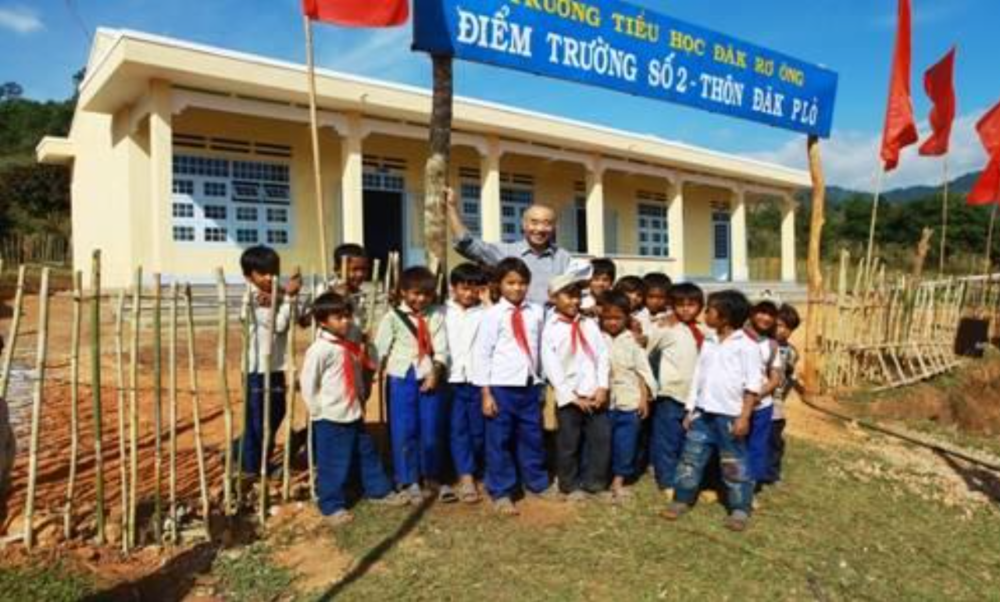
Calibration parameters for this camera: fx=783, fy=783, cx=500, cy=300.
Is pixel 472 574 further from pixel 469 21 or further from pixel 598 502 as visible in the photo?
pixel 469 21

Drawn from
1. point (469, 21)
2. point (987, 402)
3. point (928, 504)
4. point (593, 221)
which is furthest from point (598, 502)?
point (593, 221)

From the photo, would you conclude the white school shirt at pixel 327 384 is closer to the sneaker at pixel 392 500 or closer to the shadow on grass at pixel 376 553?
the sneaker at pixel 392 500

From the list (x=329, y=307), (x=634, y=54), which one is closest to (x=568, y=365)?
(x=329, y=307)

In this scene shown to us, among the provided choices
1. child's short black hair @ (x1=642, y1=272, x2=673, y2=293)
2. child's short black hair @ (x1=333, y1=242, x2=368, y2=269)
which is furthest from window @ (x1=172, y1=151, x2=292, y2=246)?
child's short black hair @ (x1=642, y1=272, x2=673, y2=293)

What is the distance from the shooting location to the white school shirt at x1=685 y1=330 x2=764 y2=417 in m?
4.09

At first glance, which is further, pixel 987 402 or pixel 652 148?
pixel 652 148

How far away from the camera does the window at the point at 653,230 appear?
1944 centimetres

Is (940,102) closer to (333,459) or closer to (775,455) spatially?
(775,455)

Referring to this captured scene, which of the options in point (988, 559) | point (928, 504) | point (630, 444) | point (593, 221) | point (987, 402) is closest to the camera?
point (988, 559)

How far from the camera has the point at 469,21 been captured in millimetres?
4590

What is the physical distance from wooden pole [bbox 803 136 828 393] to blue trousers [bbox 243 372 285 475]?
5341mm

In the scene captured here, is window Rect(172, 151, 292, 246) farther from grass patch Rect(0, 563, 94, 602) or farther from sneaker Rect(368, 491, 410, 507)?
grass patch Rect(0, 563, 94, 602)

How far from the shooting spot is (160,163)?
1038 cm

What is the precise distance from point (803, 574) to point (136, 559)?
10.1 ft
